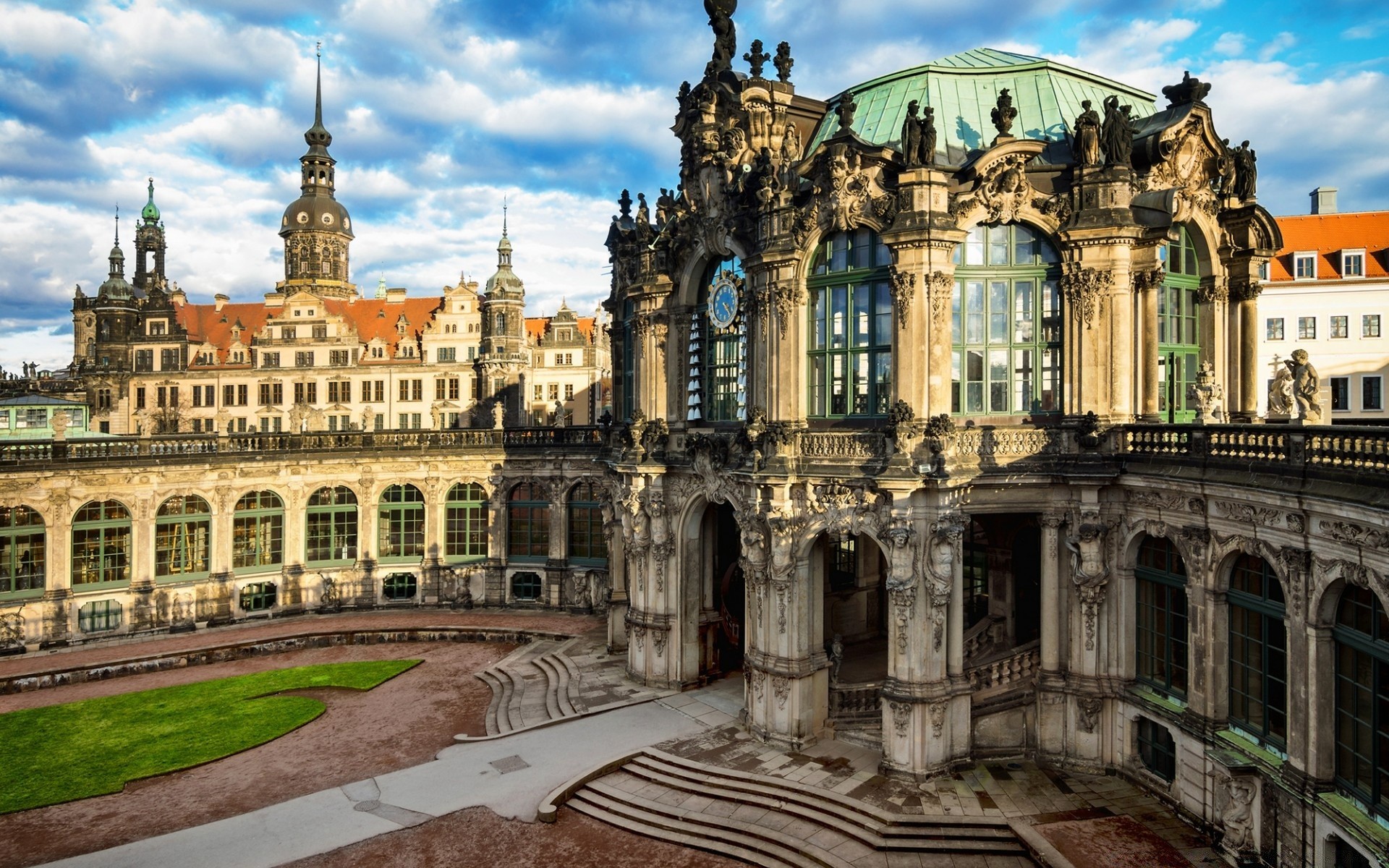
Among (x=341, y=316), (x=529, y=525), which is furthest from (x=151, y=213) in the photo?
(x=529, y=525)

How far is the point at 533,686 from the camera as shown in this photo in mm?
32062

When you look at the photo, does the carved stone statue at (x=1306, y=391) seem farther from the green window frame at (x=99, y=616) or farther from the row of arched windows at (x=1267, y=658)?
the green window frame at (x=99, y=616)

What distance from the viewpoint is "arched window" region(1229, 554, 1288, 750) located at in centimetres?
1850

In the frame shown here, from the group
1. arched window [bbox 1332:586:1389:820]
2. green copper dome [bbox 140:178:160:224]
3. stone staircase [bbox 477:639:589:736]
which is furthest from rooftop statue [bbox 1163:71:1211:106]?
green copper dome [bbox 140:178:160:224]

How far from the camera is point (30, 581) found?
3750 centimetres

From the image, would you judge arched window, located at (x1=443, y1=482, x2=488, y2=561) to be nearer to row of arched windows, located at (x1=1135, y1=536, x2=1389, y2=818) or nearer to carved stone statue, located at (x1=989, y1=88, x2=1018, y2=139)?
carved stone statue, located at (x1=989, y1=88, x2=1018, y2=139)

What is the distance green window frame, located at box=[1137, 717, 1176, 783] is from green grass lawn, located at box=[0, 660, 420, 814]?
26103 millimetres

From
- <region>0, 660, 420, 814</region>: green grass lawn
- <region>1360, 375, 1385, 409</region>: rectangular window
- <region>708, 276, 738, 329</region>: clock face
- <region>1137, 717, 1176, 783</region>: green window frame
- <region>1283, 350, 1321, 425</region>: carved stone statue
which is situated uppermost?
<region>708, 276, 738, 329</region>: clock face

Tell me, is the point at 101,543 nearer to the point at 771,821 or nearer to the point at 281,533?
the point at 281,533

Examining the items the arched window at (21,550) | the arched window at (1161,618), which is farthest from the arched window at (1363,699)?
the arched window at (21,550)

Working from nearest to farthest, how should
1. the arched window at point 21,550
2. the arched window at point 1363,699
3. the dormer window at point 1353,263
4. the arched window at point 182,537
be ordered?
the arched window at point 1363,699 → the arched window at point 21,550 → the arched window at point 182,537 → the dormer window at point 1353,263

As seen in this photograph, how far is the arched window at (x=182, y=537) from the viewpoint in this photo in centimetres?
4028

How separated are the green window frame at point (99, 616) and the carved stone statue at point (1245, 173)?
4747cm

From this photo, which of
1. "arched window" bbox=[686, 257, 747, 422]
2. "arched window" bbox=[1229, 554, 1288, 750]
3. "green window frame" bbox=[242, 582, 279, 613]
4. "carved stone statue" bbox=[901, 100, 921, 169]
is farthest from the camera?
"green window frame" bbox=[242, 582, 279, 613]
